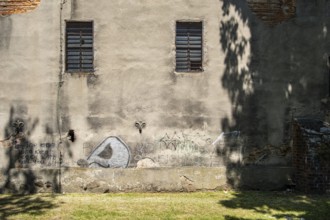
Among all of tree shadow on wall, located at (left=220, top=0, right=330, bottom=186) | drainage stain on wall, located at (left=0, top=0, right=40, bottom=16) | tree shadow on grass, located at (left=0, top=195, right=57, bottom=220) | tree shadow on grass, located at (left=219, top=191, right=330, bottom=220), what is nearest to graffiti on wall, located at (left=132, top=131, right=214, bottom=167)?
tree shadow on wall, located at (left=220, top=0, right=330, bottom=186)

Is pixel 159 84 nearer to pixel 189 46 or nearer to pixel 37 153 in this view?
pixel 189 46

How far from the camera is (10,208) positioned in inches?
375

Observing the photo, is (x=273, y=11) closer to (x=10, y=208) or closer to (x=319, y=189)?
(x=319, y=189)

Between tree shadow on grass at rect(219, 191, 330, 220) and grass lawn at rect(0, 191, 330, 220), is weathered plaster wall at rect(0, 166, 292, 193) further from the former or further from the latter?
tree shadow on grass at rect(219, 191, 330, 220)

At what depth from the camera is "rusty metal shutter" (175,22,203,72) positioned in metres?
11.7

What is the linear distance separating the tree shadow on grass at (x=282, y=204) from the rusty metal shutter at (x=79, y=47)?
5.16 meters

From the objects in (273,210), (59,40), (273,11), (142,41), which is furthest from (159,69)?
(273,210)

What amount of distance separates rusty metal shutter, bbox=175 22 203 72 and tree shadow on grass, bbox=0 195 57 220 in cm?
489

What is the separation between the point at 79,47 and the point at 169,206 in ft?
16.4

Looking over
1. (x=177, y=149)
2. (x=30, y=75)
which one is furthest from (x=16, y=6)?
(x=177, y=149)

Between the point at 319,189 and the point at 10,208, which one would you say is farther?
the point at 319,189

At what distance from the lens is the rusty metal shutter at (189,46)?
11.7 metres

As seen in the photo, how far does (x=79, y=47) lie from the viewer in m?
11.6

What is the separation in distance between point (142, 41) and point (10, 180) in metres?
5.04
